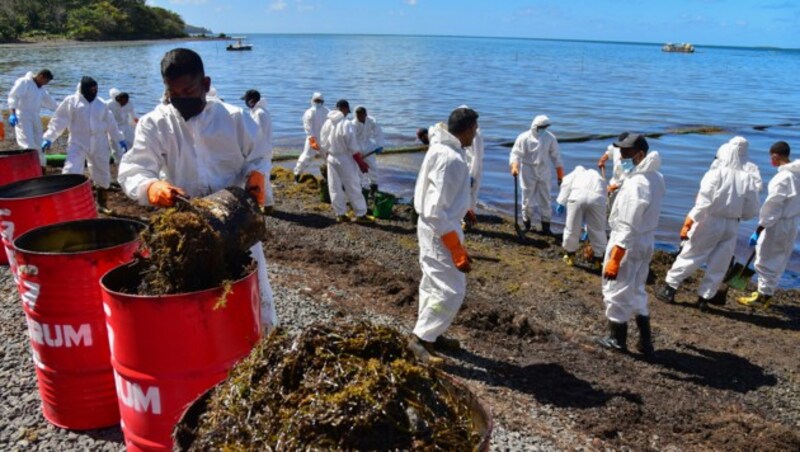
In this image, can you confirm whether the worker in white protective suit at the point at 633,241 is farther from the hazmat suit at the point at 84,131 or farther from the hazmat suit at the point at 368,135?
the hazmat suit at the point at 84,131

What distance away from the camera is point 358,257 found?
8656 millimetres

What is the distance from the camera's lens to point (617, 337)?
6.19 metres

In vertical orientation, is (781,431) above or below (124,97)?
below

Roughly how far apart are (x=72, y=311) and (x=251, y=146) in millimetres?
1489

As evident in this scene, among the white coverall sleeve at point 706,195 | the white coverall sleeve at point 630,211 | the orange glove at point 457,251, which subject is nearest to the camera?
the orange glove at point 457,251

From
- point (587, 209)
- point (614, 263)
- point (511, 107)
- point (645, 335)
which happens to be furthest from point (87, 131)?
point (511, 107)

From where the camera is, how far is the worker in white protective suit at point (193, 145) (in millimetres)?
3709

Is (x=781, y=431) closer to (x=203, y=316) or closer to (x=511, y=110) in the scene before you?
(x=203, y=316)

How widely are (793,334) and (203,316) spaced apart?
7581mm

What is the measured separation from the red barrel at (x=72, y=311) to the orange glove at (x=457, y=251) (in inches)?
94.5

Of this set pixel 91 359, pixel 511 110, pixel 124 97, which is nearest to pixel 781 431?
pixel 91 359

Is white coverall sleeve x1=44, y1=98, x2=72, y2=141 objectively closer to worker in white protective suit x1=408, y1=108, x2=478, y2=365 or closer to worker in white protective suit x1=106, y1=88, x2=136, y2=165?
worker in white protective suit x1=106, y1=88, x2=136, y2=165

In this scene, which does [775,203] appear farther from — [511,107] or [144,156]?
[511,107]

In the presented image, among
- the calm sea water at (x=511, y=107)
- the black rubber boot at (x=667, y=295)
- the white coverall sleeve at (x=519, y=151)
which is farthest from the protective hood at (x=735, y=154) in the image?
the white coverall sleeve at (x=519, y=151)
